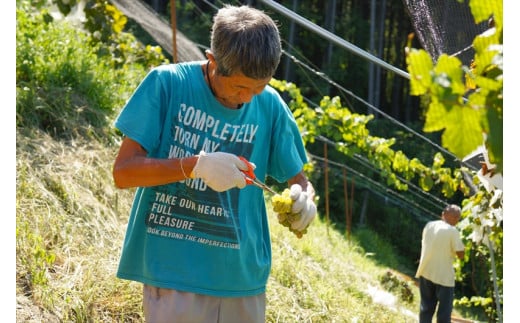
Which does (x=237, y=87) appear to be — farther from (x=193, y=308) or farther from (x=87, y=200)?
(x=87, y=200)

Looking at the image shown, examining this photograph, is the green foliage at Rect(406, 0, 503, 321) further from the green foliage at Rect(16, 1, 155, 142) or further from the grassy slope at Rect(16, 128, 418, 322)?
the green foliage at Rect(16, 1, 155, 142)

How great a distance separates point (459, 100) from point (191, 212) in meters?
1.27

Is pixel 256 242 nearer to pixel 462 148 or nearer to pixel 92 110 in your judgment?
pixel 462 148

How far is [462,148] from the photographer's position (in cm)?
109

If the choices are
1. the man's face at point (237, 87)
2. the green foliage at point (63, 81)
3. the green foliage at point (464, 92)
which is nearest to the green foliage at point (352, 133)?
the green foliage at point (63, 81)

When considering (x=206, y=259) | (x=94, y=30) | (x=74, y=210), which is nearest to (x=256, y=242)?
(x=206, y=259)

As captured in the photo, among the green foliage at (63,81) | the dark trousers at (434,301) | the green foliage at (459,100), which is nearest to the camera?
the green foliage at (459,100)

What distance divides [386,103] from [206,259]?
1629 centimetres

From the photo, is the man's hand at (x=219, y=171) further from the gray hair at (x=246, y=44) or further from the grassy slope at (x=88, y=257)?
the grassy slope at (x=88, y=257)

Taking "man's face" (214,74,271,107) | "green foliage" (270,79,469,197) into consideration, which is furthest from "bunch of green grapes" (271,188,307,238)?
"green foliage" (270,79,469,197)

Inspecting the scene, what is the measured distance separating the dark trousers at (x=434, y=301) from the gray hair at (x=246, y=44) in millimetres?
4626

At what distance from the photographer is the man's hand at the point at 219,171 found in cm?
202

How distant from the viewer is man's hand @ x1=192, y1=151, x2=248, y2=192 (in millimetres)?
2023

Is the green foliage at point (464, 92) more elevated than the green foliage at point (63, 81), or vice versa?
the green foliage at point (63, 81)
